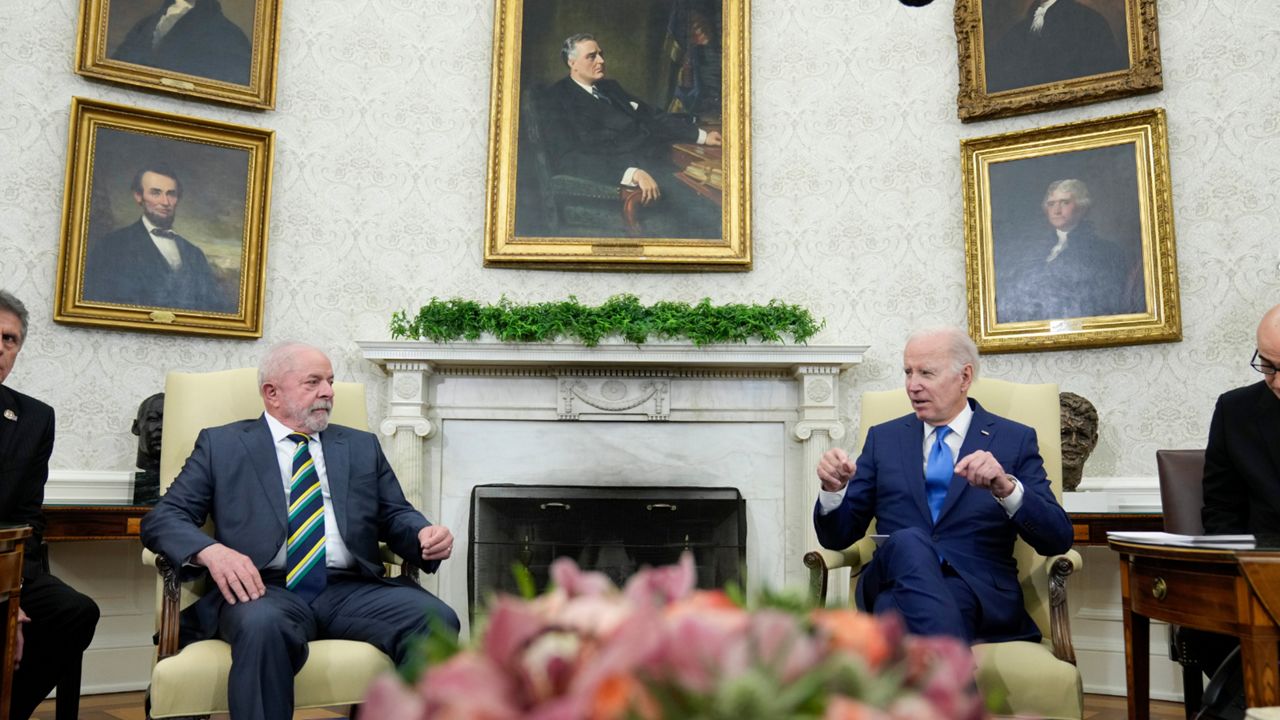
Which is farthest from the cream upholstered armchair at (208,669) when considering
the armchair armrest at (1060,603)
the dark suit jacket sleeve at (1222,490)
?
the dark suit jacket sleeve at (1222,490)

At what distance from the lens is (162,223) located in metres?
4.85

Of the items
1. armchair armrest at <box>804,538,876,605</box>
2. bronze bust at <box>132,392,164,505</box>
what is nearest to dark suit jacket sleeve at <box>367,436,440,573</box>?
armchair armrest at <box>804,538,876,605</box>

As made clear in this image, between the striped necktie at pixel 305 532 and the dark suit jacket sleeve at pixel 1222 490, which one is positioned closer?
the striped necktie at pixel 305 532

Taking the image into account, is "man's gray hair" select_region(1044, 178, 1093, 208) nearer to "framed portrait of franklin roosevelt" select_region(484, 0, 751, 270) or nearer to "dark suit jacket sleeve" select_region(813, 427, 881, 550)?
"framed portrait of franklin roosevelt" select_region(484, 0, 751, 270)

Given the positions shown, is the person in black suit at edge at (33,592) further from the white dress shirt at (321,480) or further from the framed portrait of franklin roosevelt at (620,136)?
the framed portrait of franklin roosevelt at (620,136)

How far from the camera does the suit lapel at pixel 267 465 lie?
3047 mm

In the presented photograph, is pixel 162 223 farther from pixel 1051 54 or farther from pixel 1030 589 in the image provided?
pixel 1051 54

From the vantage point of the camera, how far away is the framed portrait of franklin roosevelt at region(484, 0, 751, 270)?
522 centimetres

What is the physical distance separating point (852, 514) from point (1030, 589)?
63 centimetres

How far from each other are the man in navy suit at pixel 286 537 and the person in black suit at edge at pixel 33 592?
0.55m

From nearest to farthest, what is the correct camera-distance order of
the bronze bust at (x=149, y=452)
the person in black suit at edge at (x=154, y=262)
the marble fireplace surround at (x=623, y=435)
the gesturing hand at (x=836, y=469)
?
the gesturing hand at (x=836, y=469) < the bronze bust at (x=149, y=452) < the person in black suit at edge at (x=154, y=262) < the marble fireplace surround at (x=623, y=435)

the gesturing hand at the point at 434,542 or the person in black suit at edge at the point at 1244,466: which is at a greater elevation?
the person in black suit at edge at the point at 1244,466

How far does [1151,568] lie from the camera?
2.55 metres

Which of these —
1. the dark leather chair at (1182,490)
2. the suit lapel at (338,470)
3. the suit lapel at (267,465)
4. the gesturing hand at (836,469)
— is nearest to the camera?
the gesturing hand at (836,469)
